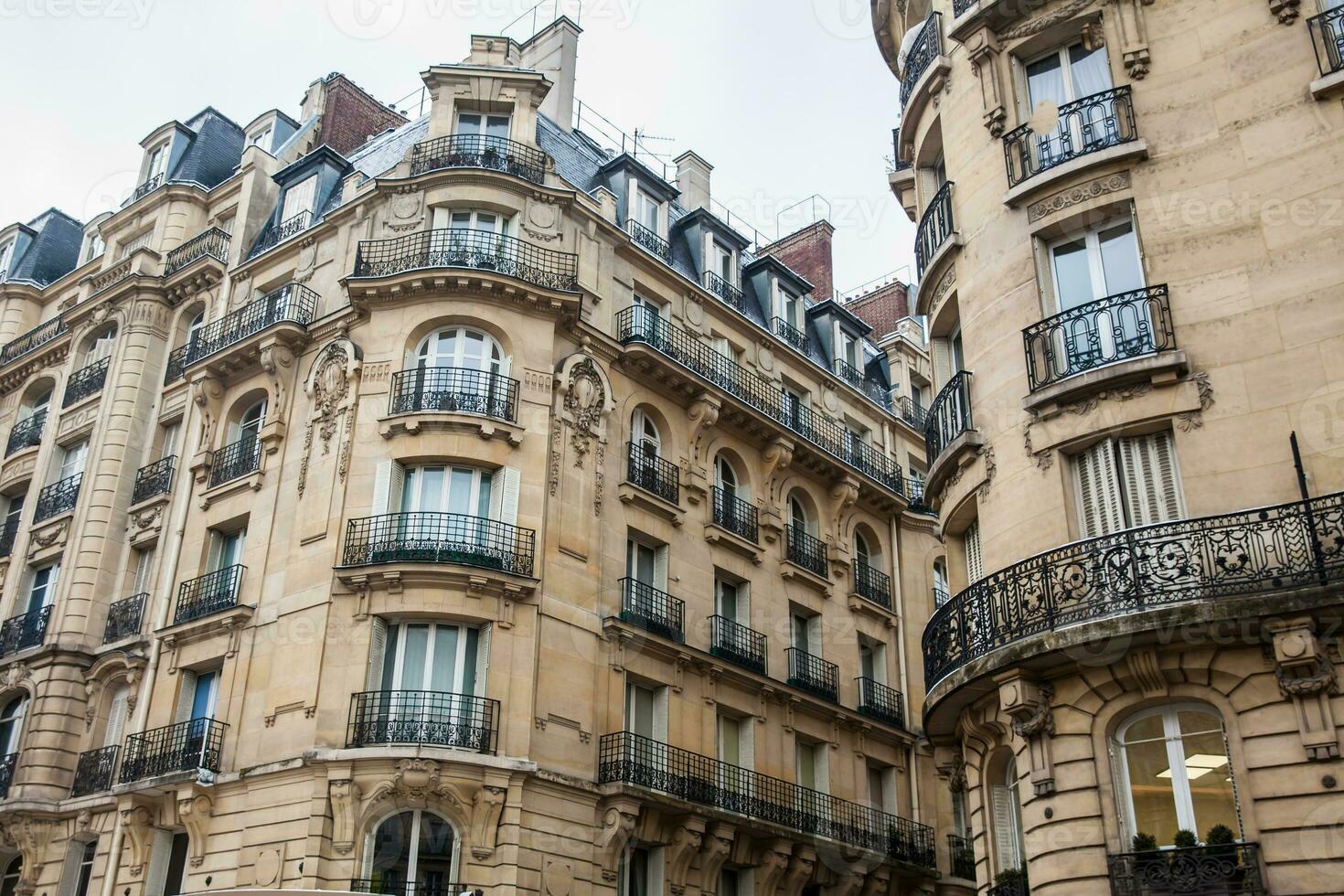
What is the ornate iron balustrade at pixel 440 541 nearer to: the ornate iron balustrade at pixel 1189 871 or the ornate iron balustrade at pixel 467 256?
the ornate iron balustrade at pixel 467 256

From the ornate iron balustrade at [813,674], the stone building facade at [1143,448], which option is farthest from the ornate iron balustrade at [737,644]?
the stone building facade at [1143,448]

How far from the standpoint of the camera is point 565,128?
3059 cm

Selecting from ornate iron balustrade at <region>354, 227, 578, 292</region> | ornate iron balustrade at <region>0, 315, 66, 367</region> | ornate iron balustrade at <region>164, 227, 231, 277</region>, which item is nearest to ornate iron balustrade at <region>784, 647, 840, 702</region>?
ornate iron balustrade at <region>354, 227, 578, 292</region>

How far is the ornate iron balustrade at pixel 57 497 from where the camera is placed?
28766 millimetres

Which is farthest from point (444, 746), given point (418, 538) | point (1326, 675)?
point (1326, 675)

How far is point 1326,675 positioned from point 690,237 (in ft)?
68.3

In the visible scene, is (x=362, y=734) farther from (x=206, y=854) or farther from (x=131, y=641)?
(x=131, y=641)

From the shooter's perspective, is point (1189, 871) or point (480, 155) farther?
point (480, 155)

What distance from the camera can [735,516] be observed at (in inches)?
1086

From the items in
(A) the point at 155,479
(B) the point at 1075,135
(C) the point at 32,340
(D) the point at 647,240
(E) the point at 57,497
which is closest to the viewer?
(B) the point at 1075,135

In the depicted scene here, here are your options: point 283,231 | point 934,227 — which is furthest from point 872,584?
point 283,231

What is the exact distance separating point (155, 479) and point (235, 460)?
303 cm

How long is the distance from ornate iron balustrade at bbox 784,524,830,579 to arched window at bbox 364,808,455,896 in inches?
428

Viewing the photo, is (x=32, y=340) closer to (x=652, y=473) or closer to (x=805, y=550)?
(x=652, y=473)
